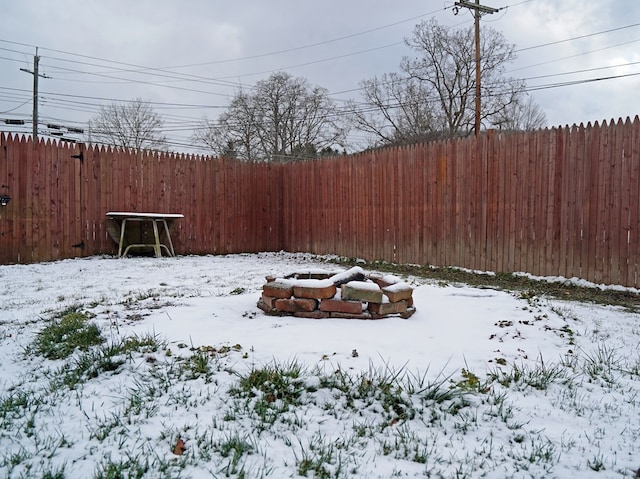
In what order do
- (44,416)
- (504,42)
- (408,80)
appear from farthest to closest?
1. (408,80)
2. (504,42)
3. (44,416)

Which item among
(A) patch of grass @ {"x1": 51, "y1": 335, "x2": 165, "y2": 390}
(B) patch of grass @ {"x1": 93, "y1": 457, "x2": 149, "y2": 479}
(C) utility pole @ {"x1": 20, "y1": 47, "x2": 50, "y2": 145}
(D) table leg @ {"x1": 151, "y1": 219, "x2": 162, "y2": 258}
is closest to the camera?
(B) patch of grass @ {"x1": 93, "y1": 457, "x2": 149, "y2": 479}

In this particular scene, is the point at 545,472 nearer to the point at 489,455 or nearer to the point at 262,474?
the point at 489,455

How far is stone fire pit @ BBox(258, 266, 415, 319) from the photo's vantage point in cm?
311

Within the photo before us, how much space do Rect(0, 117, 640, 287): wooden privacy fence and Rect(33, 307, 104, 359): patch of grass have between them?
16.8 feet

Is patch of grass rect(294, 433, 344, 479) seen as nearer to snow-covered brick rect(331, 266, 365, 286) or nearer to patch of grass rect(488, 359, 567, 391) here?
patch of grass rect(488, 359, 567, 391)

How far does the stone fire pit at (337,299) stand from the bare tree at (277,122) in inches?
825

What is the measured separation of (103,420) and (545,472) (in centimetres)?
174

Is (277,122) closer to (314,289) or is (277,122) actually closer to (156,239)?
(156,239)

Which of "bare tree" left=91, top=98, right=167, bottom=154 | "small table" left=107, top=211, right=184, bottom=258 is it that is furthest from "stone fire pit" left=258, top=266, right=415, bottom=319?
"bare tree" left=91, top=98, right=167, bottom=154

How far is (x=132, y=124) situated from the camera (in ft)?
79.8

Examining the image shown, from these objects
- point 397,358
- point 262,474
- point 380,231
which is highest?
point 380,231

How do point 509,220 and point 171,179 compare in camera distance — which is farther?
point 171,179

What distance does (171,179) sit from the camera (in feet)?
29.7

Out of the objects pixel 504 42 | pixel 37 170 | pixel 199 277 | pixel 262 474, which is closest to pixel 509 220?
pixel 199 277
